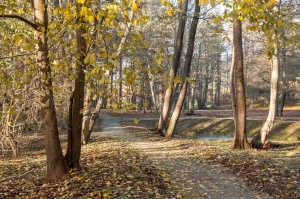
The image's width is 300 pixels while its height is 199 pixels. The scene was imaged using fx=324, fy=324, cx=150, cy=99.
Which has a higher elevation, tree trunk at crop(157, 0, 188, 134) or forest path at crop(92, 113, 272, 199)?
tree trunk at crop(157, 0, 188, 134)

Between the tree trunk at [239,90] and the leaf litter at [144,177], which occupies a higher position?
the tree trunk at [239,90]

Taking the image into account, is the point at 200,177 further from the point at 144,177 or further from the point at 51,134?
the point at 51,134

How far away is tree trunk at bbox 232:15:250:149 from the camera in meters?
11.8

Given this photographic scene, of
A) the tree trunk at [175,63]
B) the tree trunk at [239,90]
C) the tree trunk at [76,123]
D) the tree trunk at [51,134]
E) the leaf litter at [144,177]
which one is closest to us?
the leaf litter at [144,177]

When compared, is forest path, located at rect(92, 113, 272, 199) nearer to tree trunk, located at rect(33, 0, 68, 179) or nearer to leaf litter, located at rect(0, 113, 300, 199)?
leaf litter, located at rect(0, 113, 300, 199)

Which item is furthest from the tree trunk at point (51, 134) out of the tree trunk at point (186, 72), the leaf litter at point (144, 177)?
the tree trunk at point (186, 72)

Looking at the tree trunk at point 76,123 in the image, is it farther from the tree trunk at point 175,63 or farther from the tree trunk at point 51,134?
the tree trunk at point 175,63

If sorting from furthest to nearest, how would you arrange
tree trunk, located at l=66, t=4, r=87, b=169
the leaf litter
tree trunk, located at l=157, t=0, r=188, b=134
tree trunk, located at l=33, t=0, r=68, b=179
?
tree trunk, located at l=157, t=0, r=188, b=134 < tree trunk, located at l=66, t=4, r=87, b=169 < tree trunk, located at l=33, t=0, r=68, b=179 < the leaf litter

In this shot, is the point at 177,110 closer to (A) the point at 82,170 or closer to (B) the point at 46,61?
(A) the point at 82,170

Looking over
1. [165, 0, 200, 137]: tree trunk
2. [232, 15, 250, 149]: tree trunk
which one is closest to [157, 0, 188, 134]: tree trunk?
[165, 0, 200, 137]: tree trunk

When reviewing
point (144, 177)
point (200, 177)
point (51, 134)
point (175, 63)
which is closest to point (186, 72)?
point (175, 63)

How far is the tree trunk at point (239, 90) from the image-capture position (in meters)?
11.8

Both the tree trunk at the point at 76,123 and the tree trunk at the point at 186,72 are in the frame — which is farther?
the tree trunk at the point at 186,72

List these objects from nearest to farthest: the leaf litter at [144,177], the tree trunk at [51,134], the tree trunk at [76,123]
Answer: the leaf litter at [144,177]
the tree trunk at [51,134]
the tree trunk at [76,123]
